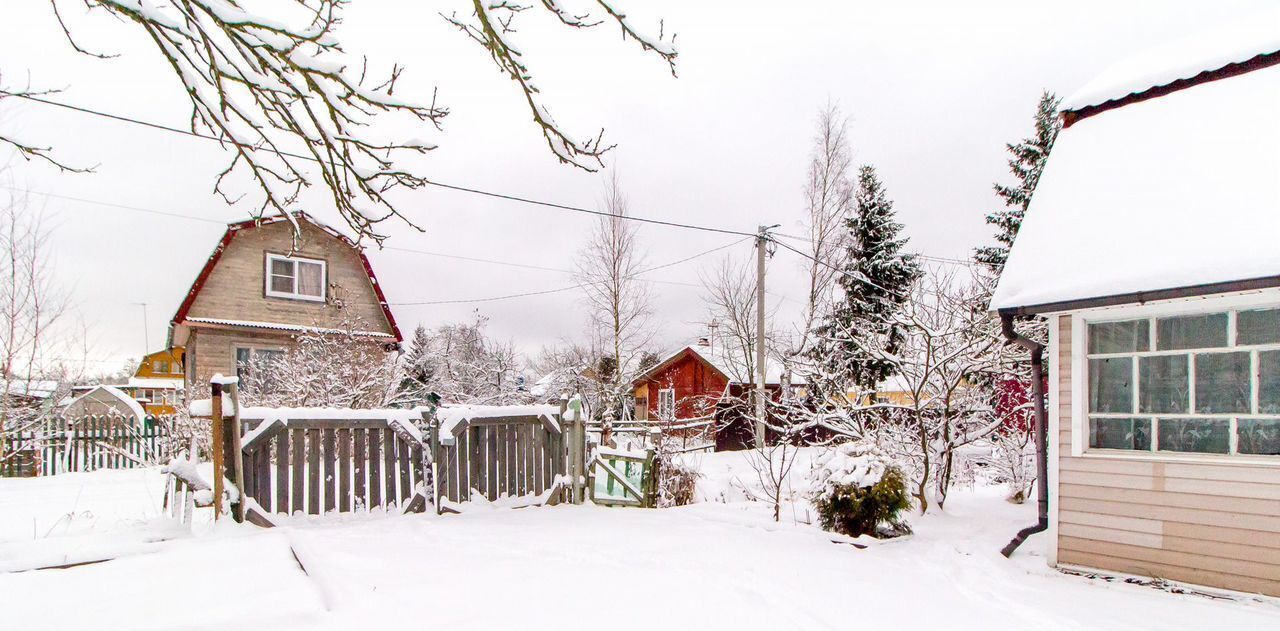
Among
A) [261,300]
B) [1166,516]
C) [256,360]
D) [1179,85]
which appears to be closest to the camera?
[1166,516]

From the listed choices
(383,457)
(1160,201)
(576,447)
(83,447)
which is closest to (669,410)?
(576,447)

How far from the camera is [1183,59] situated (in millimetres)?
6590

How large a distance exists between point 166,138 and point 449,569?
6385 mm

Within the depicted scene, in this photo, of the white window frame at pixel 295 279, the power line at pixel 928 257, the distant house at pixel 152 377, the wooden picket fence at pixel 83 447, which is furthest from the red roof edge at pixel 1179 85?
the distant house at pixel 152 377

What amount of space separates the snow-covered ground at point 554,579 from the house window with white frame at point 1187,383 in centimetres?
122

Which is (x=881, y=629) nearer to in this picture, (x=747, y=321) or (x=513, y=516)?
(x=513, y=516)

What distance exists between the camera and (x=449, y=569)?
4801 mm

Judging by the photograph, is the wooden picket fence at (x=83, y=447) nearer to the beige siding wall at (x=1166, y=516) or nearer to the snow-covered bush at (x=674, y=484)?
the snow-covered bush at (x=674, y=484)

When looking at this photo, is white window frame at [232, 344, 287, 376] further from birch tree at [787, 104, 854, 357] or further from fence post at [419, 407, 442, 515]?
birch tree at [787, 104, 854, 357]

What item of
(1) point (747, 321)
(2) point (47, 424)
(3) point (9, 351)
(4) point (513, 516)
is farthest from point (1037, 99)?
(2) point (47, 424)

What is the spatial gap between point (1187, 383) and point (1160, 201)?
1.53 m

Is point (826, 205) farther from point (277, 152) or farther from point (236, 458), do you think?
point (277, 152)

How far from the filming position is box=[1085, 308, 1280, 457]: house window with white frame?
5.17 m

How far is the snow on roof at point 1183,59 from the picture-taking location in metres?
6.13
